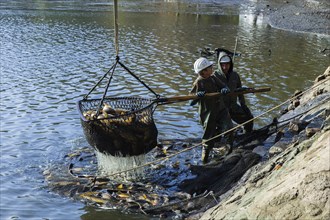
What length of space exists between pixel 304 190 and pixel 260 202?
57cm

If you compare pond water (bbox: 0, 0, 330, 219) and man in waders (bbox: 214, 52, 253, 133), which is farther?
pond water (bbox: 0, 0, 330, 219)

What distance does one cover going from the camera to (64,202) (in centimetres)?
784

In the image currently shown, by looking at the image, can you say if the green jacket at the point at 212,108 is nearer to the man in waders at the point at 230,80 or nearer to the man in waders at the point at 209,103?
the man in waders at the point at 209,103

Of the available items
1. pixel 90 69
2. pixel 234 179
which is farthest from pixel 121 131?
pixel 90 69

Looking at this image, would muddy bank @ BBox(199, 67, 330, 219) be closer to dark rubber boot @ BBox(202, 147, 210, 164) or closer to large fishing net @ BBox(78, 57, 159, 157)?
large fishing net @ BBox(78, 57, 159, 157)

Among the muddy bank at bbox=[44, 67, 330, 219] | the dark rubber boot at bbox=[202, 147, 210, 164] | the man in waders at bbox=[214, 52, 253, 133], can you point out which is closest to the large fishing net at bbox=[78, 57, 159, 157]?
the muddy bank at bbox=[44, 67, 330, 219]

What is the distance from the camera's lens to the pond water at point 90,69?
30.0 feet

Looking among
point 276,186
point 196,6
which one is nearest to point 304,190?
point 276,186

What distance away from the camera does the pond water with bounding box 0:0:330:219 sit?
916 cm

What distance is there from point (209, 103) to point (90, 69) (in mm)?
10277

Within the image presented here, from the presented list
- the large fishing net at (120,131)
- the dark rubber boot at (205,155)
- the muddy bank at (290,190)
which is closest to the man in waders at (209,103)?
the dark rubber boot at (205,155)

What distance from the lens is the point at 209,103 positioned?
27.8 ft

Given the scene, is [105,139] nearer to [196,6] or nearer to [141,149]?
[141,149]

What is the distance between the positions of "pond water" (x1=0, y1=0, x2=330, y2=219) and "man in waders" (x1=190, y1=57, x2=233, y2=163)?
88.7 inches
